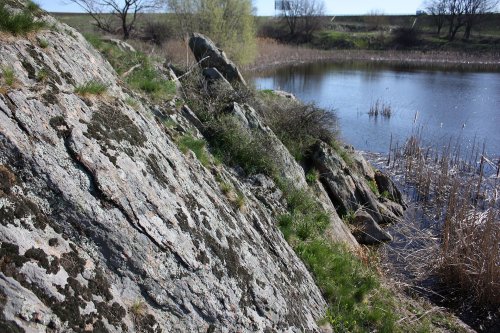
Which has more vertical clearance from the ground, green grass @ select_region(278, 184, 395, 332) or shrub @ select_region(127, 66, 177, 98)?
shrub @ select_region(127, 66, 177, 98)

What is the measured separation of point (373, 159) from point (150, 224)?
1354 centimetres

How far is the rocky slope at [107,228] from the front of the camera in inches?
96.0

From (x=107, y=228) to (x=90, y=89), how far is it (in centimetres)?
148

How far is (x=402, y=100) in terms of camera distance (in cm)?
2594

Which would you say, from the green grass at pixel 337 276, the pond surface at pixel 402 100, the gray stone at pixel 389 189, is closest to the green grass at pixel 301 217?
the green grass at pixel 337 276

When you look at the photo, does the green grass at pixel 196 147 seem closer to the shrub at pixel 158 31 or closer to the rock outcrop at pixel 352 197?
the rock outcrop at pixel 352 197

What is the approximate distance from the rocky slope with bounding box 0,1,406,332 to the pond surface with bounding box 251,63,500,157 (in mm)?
8733

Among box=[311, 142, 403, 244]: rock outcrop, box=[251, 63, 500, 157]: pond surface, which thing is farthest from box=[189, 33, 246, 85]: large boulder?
box=[311, 142, 403, 244]: rock outcrop

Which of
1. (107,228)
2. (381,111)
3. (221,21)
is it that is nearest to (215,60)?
(107,228)

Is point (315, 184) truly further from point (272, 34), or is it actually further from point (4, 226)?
point (272, 34)

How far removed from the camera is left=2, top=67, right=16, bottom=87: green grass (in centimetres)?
311

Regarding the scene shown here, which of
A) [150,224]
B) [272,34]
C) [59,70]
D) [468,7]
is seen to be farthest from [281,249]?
[468,7]

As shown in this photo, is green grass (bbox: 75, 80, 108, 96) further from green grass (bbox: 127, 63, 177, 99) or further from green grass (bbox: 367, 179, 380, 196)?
green grass (bbox: 367, 179, 380, 196)

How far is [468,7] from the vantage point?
72.1 m
